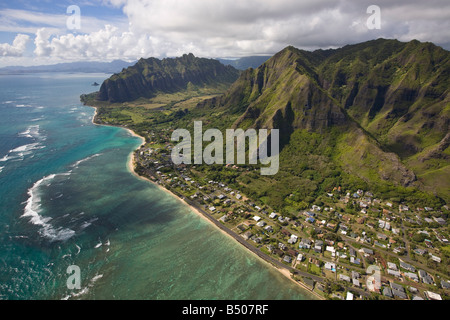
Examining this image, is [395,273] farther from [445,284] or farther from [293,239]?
[293,239]

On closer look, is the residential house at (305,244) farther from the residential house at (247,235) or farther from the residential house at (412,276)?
Answer: the residential house at (412,276)

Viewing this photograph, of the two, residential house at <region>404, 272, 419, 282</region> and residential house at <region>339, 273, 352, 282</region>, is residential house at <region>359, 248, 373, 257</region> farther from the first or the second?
residential house at <region>339, 273, 352, 282</region>

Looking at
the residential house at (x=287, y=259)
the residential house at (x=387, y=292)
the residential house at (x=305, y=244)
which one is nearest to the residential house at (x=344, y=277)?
the residential house at (x=387, y=292)

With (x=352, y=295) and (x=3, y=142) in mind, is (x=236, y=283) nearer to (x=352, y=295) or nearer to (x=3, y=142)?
(x=352, y=295)

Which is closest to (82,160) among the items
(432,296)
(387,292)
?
(387,292)

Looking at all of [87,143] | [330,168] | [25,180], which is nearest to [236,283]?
[330,168]

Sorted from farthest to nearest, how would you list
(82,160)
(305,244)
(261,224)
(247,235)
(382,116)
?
(382,116)
(82,160)
(261,224)
(247,235)
(305,244)

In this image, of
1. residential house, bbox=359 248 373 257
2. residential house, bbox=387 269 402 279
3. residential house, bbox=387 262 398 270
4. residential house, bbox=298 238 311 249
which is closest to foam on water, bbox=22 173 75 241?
residential house, bbox=298 238 311 249

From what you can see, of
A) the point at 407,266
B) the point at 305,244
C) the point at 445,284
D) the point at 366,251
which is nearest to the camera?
the point at 445,284
